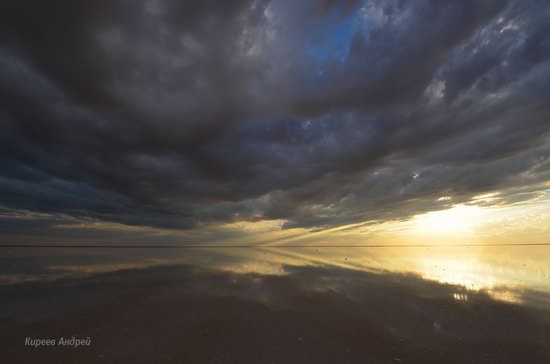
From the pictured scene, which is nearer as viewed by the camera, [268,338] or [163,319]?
[268,338]

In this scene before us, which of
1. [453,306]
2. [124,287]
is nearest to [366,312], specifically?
[453,306]

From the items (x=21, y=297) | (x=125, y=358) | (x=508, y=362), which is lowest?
(x=508, y=362)

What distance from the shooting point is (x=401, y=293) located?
19094 mm

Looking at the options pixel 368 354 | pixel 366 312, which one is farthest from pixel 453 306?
pixel 368 354

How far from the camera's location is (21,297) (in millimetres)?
16172

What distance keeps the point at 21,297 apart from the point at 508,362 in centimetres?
2579

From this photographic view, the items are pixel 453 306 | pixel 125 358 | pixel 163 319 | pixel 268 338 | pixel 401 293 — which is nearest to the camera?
pixel 125 358

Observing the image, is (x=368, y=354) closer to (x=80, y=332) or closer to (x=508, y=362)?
(x=508, y=362)

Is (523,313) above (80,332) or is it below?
below

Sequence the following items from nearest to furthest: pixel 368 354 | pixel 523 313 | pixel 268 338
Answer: pixel 368 354 < pixel 268 338 < pixel 523 313

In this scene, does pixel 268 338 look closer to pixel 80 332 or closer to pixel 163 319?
pixel 163 319

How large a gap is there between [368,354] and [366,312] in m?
5.60

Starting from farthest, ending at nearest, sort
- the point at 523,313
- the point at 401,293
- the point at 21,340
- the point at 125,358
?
the point at 401,293 → the point at 523,313 → the point at 21,340 → the point at 125,358

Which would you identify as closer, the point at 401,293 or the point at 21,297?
the point at 21,297
